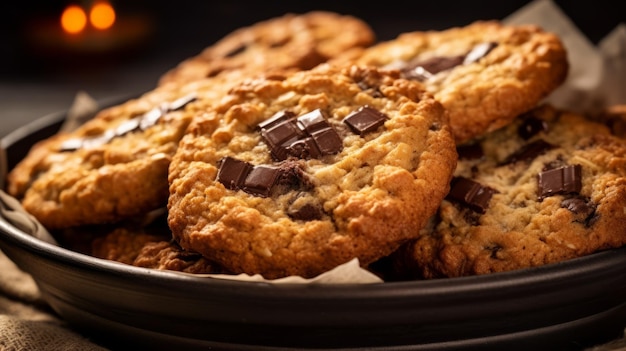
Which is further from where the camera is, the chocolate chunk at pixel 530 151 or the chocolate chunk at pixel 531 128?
the chocolate chunk at pixel 531 128

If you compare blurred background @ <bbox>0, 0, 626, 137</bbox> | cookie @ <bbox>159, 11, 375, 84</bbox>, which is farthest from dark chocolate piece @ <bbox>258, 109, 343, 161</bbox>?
blurred background @ <bbox>0, 0, 626, 137</bbox>

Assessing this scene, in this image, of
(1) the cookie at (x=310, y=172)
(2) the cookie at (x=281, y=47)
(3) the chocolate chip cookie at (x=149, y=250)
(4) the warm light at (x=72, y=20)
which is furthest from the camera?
(4) the warm light at (x=72, y=20)

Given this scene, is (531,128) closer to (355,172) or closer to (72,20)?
(355,172)

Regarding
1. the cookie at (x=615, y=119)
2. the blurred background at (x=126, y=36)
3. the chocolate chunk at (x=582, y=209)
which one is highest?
the chocolate chunk at (x=582, y=209)

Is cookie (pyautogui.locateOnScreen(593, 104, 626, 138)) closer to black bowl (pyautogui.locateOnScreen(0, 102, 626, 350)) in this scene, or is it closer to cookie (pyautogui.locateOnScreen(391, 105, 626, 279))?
cookie (pyautogui.locateOnScreen(391, 105, 626, 279))

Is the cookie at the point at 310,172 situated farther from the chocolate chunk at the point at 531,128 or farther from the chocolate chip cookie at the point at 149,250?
the chocolate chunk at the point at 531,128

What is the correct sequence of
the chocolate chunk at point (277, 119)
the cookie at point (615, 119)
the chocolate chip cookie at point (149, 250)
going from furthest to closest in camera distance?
1. the cookie at point (615, 119)
2. the chocolate chunk at point (277, 119)
3. the chocolate chip cookie at point (149, 250)

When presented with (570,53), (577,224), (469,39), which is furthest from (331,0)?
(577,224)

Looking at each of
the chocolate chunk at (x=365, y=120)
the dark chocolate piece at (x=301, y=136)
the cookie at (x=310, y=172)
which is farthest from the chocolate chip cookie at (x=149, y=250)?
the chocolate chunk at (x=365, y=120)

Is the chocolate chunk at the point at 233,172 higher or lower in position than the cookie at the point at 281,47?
higher
